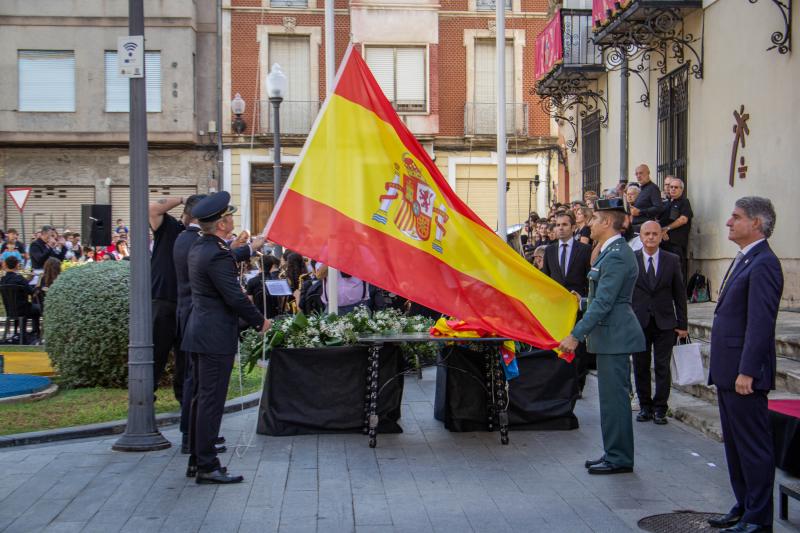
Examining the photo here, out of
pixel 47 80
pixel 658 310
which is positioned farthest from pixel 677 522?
pixel 47 80

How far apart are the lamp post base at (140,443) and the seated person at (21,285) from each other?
1004cm

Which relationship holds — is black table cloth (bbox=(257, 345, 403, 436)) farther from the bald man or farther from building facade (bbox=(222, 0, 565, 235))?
building facade (bbox=(222, 0, 565, 235))

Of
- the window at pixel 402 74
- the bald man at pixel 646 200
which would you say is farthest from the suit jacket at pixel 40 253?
the window at pixel 402 74

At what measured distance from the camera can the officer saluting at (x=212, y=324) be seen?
760cm

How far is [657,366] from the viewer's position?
33.6ft

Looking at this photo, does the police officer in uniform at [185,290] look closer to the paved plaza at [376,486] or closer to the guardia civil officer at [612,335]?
the paved plaza at [376,486]

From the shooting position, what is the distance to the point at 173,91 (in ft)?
107

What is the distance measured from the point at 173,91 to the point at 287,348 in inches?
973

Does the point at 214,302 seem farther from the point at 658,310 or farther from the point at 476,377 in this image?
the point at 658,310

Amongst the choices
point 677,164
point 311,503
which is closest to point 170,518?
point 311,503

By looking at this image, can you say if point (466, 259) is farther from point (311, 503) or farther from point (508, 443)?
point (311, 503)

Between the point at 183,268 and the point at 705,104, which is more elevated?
the point at 705,104

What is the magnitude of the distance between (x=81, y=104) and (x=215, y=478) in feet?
90.0

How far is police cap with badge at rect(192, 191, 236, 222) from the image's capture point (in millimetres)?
7676
